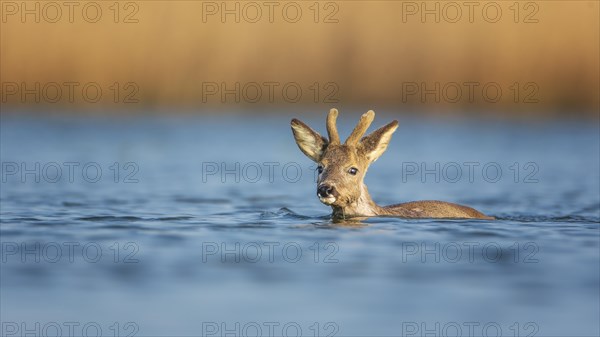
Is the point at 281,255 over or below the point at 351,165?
below

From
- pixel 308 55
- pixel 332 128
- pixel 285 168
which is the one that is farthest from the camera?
pixel 308 55

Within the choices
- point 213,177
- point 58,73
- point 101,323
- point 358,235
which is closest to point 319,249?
point 358,235

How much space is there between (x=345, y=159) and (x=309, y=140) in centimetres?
75

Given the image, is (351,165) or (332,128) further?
(332,128)

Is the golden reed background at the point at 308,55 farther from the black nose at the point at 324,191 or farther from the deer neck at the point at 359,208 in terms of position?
the black nose at the point at 324,191

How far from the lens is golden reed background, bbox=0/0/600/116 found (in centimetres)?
5016

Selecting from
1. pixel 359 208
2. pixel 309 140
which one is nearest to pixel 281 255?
pixel 359 208

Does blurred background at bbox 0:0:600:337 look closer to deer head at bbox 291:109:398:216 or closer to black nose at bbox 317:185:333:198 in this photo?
deer head at bbox 291:109:398:216

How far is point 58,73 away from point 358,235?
1501 inches

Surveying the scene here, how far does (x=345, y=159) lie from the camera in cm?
1525

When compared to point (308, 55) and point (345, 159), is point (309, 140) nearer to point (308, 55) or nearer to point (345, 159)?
point (345, 159)

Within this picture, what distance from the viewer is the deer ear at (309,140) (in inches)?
615

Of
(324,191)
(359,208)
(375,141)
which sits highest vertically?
A: (375,141)

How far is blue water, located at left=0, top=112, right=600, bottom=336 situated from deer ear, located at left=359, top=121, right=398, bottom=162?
97 cm
